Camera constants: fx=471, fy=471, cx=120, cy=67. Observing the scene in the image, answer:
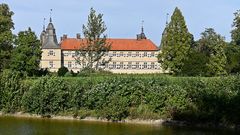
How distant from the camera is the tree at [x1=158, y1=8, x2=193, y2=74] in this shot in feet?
226

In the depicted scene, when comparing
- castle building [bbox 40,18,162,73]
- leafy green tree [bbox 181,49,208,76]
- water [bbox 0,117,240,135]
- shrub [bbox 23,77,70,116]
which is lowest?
water [bbox 0,117,240,135]

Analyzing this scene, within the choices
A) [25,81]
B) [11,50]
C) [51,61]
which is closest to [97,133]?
[25,81]

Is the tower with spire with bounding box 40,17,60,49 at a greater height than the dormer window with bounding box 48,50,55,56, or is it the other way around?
the tower with spire with bounding box 40,17,60,49

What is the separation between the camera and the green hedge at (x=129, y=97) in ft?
134

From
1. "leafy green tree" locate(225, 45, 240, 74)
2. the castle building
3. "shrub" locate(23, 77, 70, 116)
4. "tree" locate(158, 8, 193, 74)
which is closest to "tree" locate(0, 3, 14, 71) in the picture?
"shrub" locate(23, 77, 70, 116)

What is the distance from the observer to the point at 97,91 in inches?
1726

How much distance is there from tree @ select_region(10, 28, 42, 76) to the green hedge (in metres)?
14.9

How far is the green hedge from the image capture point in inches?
1609

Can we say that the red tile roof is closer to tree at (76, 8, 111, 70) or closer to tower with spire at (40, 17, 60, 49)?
tower with spire at (40, 17, 60, 49)

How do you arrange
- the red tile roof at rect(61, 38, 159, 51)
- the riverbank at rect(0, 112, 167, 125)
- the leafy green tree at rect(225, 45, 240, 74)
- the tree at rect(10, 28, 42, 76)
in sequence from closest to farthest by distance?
the riverbank at rect(0, 112, 167, 125) → the tree at rect(10, 28, 42, 76) → the leafy green tree at rect(225, 45, 240, 74) → the red tile roof at rect(61, 38, 159, 51)

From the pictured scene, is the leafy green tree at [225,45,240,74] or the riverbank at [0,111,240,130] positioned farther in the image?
the leafy green tree at [225,45,240,74]

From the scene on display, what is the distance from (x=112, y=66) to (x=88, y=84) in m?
45.1

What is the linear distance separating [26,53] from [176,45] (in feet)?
72.2

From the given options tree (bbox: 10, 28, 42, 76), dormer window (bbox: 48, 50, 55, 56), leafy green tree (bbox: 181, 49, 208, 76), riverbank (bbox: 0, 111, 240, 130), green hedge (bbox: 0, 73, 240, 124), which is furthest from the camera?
dormer window (bbox: 48, 50, 55, 56)
